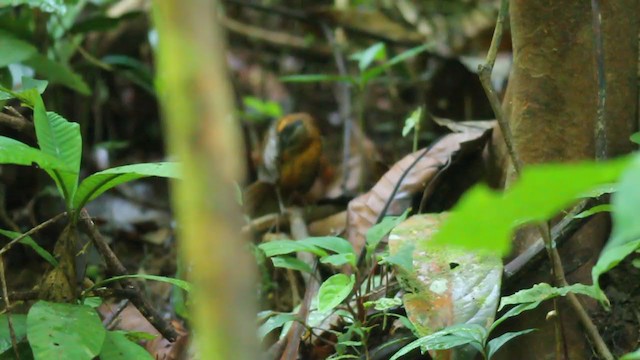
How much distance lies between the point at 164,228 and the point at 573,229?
1.50 metres

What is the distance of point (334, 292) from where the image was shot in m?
1.35

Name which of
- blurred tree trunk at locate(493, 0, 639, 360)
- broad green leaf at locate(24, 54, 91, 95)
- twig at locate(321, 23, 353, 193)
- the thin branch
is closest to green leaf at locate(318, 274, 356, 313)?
blurred tree trunk at locate(493, 0, 639, 360)

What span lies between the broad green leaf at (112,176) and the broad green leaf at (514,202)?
679 millimetres

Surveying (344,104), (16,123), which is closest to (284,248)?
(16,123)

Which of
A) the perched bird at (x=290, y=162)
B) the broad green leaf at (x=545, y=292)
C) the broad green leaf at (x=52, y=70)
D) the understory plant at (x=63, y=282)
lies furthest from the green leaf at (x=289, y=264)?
the broad green leaf at (x=52, y=70)

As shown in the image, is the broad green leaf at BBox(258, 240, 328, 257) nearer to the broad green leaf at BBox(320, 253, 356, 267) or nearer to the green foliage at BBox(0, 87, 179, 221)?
the broad green leaf at BBox(320, 253, 356, 267)

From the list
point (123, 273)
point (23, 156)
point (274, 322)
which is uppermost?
point (23, 156)

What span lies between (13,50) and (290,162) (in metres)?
0.87

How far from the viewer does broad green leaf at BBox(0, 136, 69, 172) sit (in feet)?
3.70

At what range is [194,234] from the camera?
1.69ft

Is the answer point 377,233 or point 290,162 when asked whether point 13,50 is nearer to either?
point 290,162

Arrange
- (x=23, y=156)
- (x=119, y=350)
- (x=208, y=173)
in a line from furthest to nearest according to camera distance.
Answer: (x=119, y=350) → (x=23, y=156) → (x=208, y=173)

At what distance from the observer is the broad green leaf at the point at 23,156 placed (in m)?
1.13

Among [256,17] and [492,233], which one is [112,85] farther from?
[492,233]
